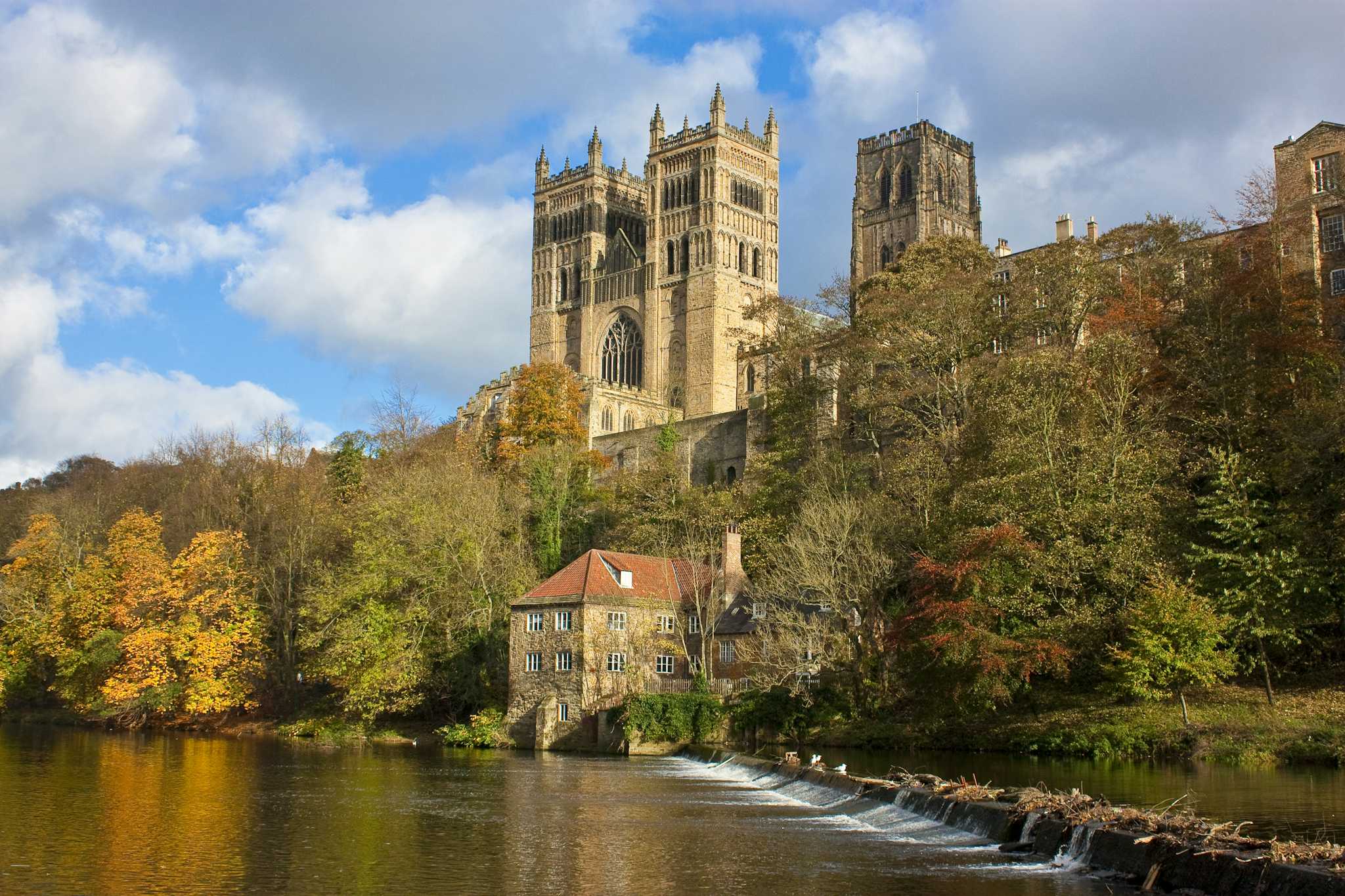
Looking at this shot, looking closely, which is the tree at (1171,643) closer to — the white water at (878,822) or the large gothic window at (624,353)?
the white water at (878,822)

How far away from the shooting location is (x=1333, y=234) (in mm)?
49250

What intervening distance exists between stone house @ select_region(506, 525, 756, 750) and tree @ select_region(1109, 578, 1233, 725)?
13.6m

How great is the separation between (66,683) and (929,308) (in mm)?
Result: 37181

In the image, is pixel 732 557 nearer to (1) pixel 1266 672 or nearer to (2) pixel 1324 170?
(1) pixel 1266 672

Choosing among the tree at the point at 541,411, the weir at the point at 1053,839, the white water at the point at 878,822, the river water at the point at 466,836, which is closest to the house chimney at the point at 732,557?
the river water at the point at 466,836

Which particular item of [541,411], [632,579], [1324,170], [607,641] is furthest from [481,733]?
[1324,170]

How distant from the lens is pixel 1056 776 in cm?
2959

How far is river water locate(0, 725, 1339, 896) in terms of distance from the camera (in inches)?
712

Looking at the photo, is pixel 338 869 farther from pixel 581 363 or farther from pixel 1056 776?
pixel 581 363

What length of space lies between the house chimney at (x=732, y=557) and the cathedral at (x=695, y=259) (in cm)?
4027

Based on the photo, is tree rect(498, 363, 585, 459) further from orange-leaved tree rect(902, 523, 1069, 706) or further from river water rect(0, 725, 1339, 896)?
river water rect(0, 725, 1339, 896)

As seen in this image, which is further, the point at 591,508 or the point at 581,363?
the point at 581,363

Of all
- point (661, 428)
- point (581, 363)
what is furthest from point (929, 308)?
point (581, 363)

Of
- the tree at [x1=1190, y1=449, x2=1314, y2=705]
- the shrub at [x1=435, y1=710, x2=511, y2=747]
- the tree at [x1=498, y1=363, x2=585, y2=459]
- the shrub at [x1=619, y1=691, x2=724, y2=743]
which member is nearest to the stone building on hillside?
the tree at [x1=1190, y1=449, x2=1314, y2=705]
